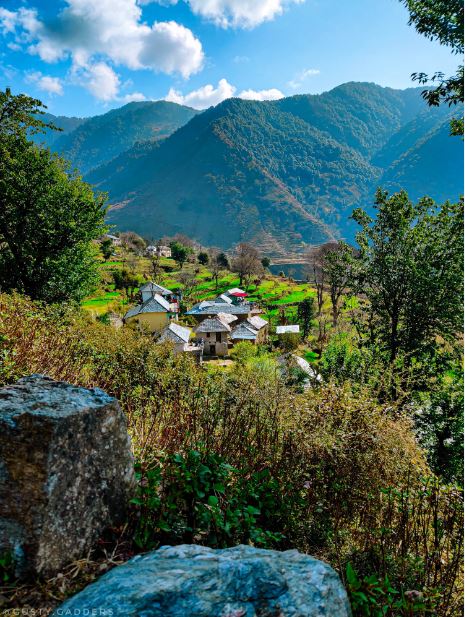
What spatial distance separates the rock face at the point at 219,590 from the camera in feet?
5.49

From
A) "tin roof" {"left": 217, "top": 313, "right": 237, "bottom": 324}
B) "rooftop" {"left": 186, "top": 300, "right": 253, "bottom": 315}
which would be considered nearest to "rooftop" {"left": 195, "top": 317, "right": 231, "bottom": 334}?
"tin roof" {"left": 217, "top": 313, "right": 237, "bottom": 324}

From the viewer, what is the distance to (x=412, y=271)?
11195mm

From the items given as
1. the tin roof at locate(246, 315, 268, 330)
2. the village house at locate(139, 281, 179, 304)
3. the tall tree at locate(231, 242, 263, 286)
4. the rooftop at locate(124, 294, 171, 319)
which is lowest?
the tin roof at locate(246, 315, 268, 330)

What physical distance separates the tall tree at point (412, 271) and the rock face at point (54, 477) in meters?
10.6

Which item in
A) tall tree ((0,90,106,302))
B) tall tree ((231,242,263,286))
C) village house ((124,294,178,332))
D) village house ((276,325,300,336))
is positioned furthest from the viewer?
tall tree ((231,242,263,286))

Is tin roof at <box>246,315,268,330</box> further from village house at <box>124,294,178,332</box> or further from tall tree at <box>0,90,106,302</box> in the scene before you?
tall tree at <box>0,90,106,302</box>

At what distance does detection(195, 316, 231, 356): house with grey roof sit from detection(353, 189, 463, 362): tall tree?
1238 inches

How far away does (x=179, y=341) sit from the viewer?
3566cm

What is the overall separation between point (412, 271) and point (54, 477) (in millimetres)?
11521

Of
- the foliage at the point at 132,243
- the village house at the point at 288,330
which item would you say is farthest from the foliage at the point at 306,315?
the foliage at the point at 132,243

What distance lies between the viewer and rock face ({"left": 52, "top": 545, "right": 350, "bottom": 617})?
1674 mm

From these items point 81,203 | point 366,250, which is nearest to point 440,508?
point 366,250

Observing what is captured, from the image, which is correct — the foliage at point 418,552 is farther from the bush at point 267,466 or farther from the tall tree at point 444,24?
the tall tree at point 444,24

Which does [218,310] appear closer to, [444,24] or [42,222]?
Answer: [42,222]
